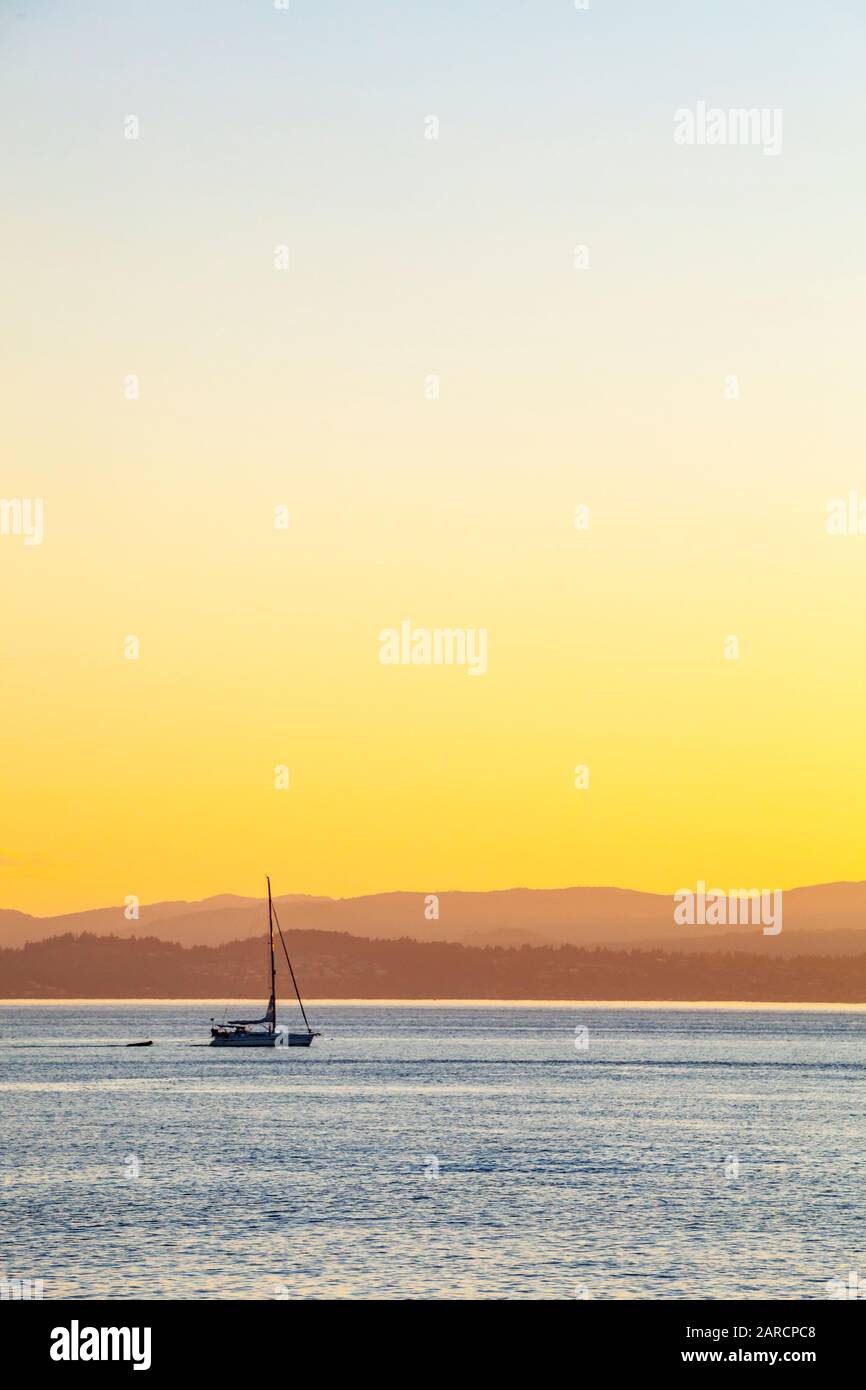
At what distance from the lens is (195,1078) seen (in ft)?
555

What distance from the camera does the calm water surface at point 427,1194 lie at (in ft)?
180

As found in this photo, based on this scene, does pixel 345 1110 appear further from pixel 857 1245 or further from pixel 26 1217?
pixel 857 1245

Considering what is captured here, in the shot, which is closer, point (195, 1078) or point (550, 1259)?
point (550, 1259)

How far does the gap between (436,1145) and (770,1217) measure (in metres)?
33.1

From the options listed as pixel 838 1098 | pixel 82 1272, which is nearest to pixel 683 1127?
pixel 838 1098

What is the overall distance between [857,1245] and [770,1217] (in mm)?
7335

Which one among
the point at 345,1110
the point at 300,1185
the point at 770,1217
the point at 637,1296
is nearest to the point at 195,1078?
the point at 345,1110

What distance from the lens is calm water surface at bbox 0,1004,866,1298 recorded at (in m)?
Result: 54.8

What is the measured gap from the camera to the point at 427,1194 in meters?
74.2
